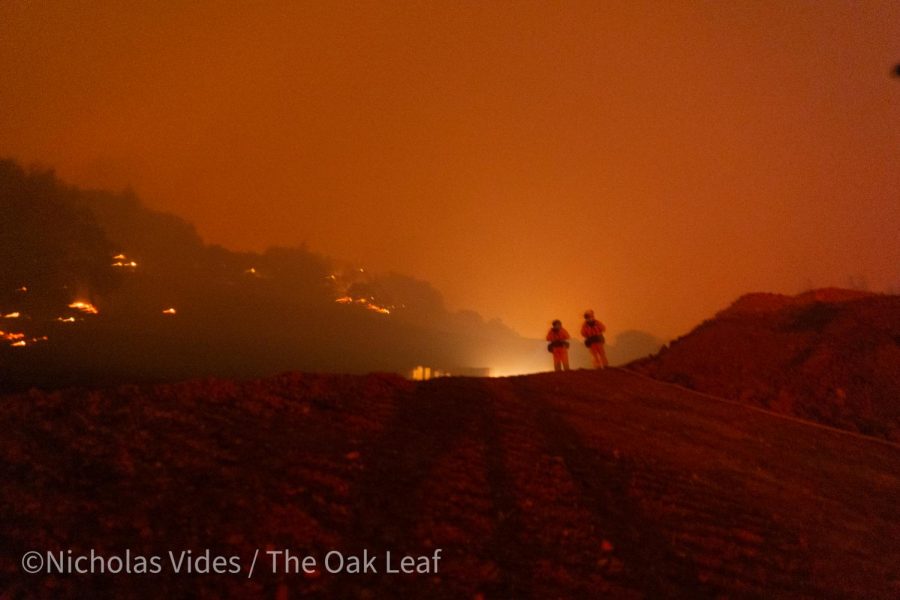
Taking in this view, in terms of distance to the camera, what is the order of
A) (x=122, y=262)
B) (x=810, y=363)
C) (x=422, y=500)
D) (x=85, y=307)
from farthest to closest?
1. (x=122, y=262)
2. (x=85, y=307)
3. (x=810, y=363)
4. (x=422, y=500)

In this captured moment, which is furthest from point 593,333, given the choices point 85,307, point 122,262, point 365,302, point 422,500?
point 365,302

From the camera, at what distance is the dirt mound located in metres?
9.77

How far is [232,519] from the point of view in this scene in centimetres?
367

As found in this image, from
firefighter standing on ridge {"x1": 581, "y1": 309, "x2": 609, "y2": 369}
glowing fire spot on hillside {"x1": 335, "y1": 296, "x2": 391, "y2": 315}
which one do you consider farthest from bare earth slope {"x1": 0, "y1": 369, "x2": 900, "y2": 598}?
glowing fire spot on hillside {"x1": 335, "y1": 296, "x2": 391, "y2": 315}

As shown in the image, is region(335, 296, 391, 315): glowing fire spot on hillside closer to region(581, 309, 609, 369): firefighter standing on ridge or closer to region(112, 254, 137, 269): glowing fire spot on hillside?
region(112, 254, 137, 269): glowing fire spot on hillside

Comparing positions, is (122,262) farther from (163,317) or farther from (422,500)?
(422,500)

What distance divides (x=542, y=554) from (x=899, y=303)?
48.8ft

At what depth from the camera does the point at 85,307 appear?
23156mm

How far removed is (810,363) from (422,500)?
1144cm

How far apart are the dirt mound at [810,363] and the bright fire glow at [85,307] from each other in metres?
24.0

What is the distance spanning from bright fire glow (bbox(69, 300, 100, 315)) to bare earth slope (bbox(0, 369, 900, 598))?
67.7ft

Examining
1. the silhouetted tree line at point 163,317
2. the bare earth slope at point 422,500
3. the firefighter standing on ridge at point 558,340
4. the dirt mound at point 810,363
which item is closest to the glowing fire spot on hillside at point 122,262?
the silhouetted tree line at point 163,317

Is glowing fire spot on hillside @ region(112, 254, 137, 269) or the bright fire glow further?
glowing fire spot on hillside @ region(112, 254, 137, 269)

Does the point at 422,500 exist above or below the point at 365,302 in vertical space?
below
